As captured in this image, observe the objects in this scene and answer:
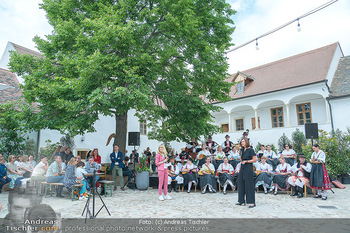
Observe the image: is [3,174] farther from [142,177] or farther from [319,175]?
[319,175]

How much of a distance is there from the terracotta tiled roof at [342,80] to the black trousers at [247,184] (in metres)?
16.0

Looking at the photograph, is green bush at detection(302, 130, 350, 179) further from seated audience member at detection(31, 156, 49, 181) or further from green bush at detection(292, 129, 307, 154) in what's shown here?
seated audience member at detection(31, 156, 49, 181)

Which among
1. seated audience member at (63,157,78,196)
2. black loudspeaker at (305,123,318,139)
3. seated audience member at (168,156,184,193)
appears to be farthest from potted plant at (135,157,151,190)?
black loudspeaker at (305,123,318,139)

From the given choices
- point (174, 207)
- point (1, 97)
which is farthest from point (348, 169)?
point (1, 97)

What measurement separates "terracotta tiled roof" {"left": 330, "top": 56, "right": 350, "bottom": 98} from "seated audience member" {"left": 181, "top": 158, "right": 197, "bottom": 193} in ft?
47.6

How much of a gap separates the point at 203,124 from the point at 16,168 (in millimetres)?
8527

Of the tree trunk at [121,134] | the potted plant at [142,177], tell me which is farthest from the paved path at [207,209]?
the tree trunk at [121,134]

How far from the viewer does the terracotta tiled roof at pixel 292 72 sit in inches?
828

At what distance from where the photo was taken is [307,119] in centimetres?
2142

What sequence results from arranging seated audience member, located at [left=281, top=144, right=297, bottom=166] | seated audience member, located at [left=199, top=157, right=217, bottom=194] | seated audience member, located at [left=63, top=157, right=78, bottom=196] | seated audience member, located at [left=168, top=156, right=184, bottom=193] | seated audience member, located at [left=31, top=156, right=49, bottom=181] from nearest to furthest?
seated audience member, located at [left=63, top=157, right=78, bottom=196] < seated audience member, located at [left=31, top=156, right=49, bottom=181] < seated audience member, located at [left=199, top=157, right=217, bottom=194] < seated audience member, located at [left=168, top=156, right=184, bottom=193] < seated audience member, located at [left=281, top=144, right=297, bottom=166]

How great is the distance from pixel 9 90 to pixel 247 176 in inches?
627

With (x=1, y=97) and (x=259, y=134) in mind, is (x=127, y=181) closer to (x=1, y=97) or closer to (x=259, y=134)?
(x=1, y=97)

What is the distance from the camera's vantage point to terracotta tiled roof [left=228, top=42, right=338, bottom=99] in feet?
69.0

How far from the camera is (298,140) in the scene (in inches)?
778
